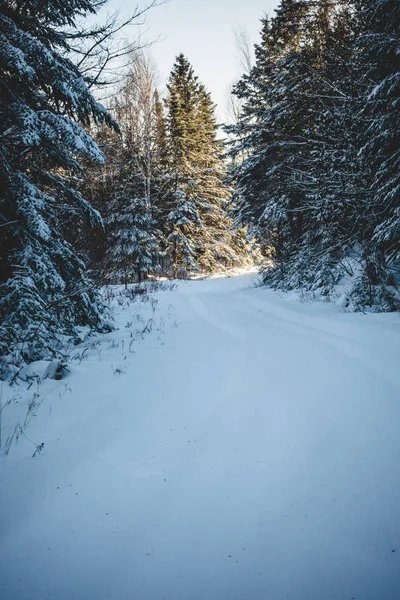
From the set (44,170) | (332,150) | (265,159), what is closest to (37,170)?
(44,170)

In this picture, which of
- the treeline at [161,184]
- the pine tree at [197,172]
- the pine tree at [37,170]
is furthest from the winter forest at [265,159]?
the pine tree at [197,172]

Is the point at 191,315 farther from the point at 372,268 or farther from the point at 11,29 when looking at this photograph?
the point at 11,29

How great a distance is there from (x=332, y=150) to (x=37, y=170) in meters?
6.53

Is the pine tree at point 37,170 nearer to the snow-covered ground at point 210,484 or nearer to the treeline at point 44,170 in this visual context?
the treeline at point 44,170

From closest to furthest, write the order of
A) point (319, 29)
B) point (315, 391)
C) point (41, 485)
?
point (41, 485) < point (315, 391) < point (319, 29)

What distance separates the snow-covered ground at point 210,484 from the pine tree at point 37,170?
1.10 meters

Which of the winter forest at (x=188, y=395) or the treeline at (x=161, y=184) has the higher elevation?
the treeline at (x=161, y=184)

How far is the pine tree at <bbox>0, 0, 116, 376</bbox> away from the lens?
4016 millimetres

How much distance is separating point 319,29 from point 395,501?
14.7 meters

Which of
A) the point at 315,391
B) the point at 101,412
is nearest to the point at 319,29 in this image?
the point at 315,391

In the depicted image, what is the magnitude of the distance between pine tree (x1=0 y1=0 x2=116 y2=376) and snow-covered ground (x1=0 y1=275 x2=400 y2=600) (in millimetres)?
1096

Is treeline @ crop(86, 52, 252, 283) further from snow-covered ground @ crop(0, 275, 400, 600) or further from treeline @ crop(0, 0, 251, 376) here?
snow-covered ground @ crop(0, 275, 400, 600)

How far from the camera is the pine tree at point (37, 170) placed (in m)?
4.02

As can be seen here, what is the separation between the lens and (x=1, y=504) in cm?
197
